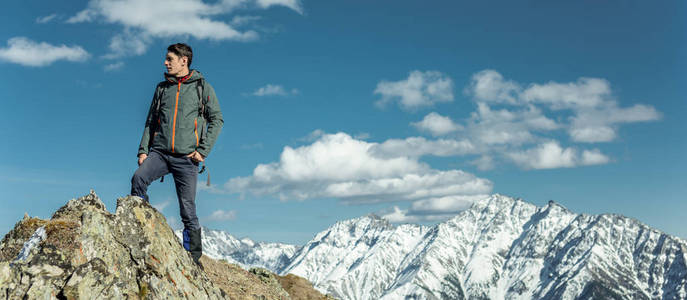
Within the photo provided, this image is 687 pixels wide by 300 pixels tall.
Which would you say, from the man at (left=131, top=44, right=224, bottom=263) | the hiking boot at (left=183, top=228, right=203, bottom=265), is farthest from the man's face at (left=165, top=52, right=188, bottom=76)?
the hiking boot at (left=183, top=228, right=203, bottom=265)

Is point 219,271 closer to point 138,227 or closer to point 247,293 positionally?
point 247,293

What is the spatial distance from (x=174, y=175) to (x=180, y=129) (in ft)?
4.30

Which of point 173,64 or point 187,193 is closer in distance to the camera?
point 173,64

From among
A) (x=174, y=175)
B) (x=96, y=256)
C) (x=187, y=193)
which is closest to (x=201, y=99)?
(x=174, y=175)

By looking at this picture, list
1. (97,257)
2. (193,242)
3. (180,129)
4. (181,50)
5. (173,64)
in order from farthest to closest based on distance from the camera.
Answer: (193,242)
(181,50)
(173,64)
(180,129)
(97,257)

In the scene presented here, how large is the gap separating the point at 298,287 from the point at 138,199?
21.6 metres

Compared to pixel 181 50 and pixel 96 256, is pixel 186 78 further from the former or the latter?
pixel 96 256

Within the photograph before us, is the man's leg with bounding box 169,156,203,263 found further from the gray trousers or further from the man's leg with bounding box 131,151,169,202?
the man's leg with bounding box 131,151,169,202

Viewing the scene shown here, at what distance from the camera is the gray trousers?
13969mm

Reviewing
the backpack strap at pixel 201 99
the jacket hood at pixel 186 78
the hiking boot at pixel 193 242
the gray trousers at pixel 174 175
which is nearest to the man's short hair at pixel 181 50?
the jacket hood at pixel 186 78

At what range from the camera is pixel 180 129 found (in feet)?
45.8

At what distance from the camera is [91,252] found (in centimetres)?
1247

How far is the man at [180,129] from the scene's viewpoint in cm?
1396

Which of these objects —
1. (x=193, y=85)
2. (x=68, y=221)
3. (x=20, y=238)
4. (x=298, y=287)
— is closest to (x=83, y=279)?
(x=68, y=221)
